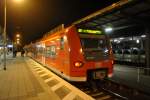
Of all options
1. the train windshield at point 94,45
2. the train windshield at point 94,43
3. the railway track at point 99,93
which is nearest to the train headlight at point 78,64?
the train windshield at point 94,45

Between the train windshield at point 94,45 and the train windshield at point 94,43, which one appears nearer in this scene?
the train windshield at point 94,45

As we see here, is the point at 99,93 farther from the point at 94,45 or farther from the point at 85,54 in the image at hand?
the point at 94,45

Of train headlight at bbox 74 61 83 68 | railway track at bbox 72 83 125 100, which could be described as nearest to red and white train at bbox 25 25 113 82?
train headlight at bbox 74 61 83 68

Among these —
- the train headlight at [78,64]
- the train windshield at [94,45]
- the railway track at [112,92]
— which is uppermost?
the train windshield at [94,45]

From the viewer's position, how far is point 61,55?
9.95 m

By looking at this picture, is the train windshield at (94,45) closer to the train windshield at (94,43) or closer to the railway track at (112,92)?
the train windshield at (94,43)

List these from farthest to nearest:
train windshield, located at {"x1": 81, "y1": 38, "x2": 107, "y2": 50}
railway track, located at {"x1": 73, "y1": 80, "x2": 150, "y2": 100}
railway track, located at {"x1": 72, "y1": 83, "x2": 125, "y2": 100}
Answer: train windshield, located at {"x1": 81, "y1": 38, "x2": 107, "y2": 50} < railway track, located at {"x1": 73, "y1": 80, "x2": 150, "y2": 100} < railway track, located at {"x1": 72, "y1": 83, "x2": 125, "y2": 100}

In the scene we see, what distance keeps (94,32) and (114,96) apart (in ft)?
10.6

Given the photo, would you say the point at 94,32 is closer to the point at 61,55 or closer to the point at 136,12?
the point at 61,55

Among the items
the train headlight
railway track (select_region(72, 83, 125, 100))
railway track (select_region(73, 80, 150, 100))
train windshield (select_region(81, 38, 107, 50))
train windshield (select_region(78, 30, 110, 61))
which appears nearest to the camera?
railway track (select_region(72, 83, 125, 100))

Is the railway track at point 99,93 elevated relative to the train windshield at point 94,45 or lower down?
lower down

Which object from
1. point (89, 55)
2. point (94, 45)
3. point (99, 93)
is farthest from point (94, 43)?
point (99, 93)

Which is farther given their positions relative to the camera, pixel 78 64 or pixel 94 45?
pixel 94 45

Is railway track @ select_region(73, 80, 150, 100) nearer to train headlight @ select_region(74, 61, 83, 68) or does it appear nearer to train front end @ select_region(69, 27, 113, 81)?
train front end @ select_region(69, 27, 113, 81)
